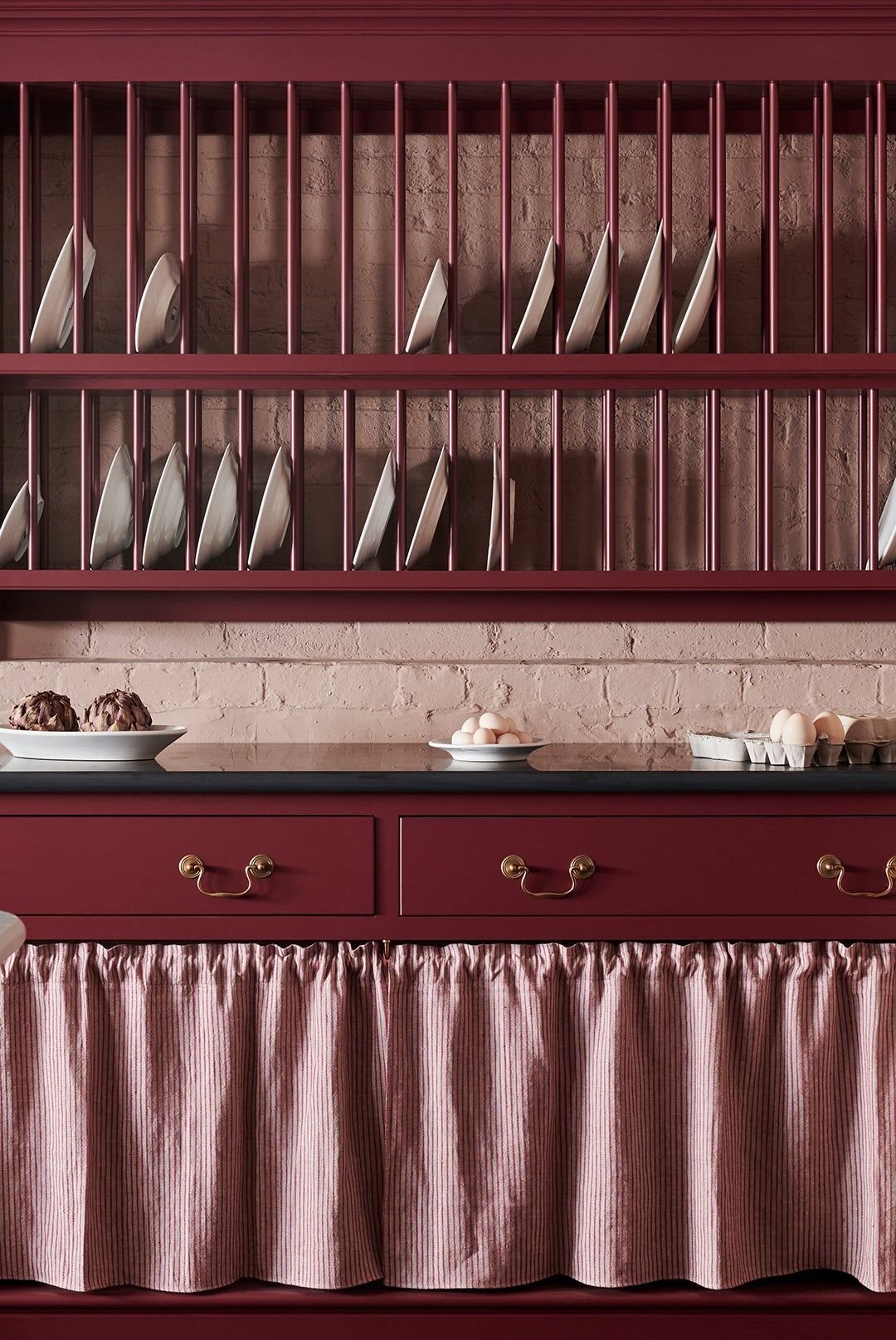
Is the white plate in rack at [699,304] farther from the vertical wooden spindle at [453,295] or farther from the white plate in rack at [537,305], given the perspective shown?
the vertical wooden spindle at [453,295]

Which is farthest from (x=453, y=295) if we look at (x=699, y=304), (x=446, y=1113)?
(x=446, y=1113)

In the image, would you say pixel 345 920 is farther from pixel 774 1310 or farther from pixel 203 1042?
pixel 774 1310

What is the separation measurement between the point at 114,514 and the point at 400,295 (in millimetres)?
609

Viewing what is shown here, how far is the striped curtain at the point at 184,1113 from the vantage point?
143cm

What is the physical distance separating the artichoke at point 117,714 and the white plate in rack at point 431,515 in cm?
52

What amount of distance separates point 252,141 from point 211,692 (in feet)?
3.45

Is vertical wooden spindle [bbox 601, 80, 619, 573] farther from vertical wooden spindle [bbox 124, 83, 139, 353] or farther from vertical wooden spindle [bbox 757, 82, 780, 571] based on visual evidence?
vertical wooden spindle [bbox 124, 83, 139, 353]

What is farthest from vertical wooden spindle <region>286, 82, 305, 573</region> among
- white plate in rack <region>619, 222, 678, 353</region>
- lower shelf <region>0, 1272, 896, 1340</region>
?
lower shelf <region>0, 1272, 896, 1340</region>

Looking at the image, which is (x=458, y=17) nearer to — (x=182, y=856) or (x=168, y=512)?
(x=168, y=512)

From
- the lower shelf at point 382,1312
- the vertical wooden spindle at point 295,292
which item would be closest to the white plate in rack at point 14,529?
the vertical wooden spindle at point 295,292

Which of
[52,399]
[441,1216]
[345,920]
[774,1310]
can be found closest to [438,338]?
[52,399]

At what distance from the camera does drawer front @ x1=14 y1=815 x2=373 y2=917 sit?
1.47m

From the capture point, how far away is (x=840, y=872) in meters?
1.47

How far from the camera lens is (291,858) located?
1.48 m
